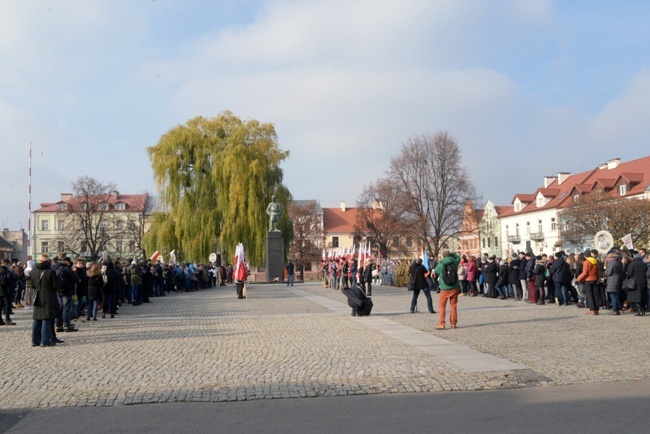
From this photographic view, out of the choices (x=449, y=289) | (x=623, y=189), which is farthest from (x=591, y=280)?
(x=623, y=189)

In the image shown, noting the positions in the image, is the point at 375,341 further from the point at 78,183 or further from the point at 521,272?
the point at 78,183

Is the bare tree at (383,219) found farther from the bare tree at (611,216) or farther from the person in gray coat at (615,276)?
the person in gray coat at (615,276)

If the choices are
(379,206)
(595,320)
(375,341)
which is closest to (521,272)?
(595,320)

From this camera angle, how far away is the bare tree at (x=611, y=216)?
5103cm

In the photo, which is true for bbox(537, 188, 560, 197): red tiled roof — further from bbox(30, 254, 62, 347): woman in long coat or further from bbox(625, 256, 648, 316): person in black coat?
bbox(30, 254, 62, 347): woman in long coat

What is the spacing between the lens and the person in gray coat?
18.0 m

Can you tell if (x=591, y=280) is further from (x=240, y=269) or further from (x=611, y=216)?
(x=611, y=216)

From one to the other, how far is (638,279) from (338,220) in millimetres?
107423

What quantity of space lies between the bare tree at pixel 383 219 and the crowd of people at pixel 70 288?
3052 cm

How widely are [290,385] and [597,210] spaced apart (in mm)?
48983

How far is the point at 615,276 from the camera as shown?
59.0 ft

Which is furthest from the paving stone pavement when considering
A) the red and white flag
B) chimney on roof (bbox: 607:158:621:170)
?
chimney on roof (bbox: 607:158:621:170)

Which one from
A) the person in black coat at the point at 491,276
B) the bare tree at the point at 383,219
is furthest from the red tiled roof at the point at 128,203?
the person in black coat at the point at 491,276

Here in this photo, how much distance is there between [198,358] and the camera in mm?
11305
